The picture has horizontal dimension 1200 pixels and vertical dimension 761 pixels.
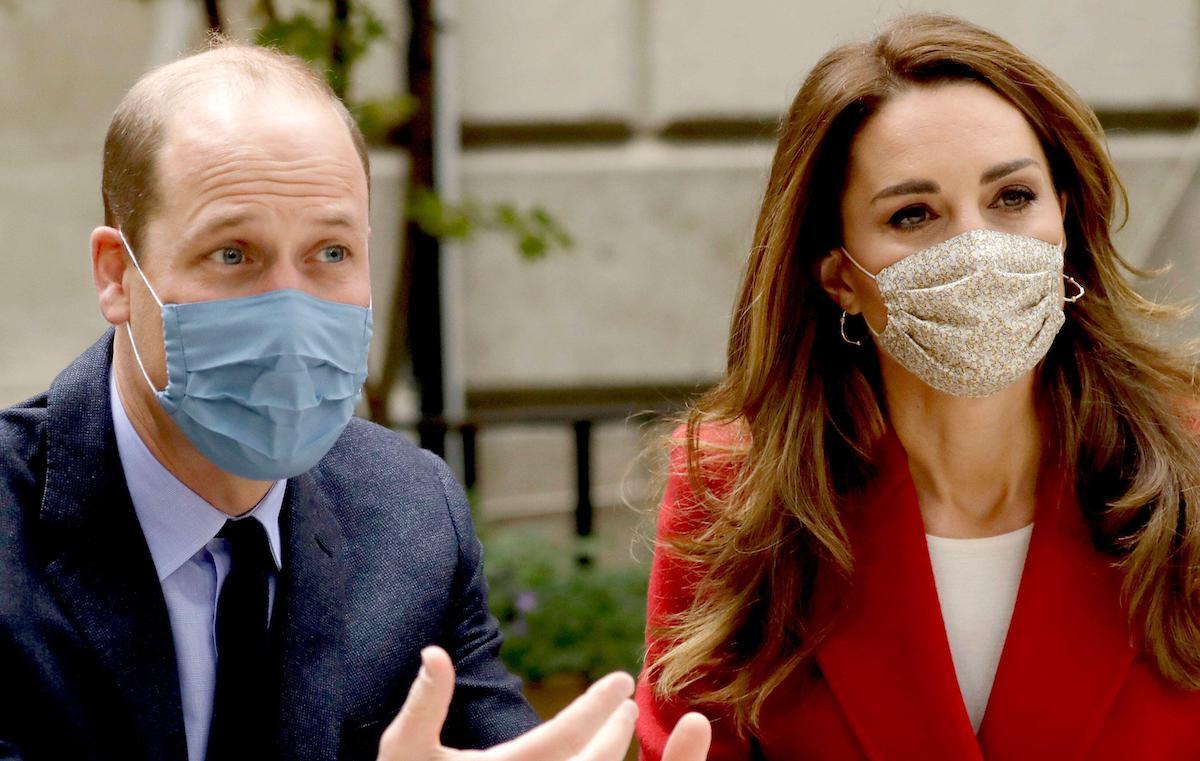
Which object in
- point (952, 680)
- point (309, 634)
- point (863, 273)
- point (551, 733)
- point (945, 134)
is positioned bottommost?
point (952, 680)

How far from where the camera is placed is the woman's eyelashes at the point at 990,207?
236 centimetres

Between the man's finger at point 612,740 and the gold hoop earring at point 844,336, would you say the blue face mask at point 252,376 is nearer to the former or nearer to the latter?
the man's finger at point 612,740

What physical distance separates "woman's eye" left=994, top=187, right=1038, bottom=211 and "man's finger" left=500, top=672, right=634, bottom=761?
3.61 feet

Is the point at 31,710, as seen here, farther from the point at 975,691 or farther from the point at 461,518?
the point at 975,691

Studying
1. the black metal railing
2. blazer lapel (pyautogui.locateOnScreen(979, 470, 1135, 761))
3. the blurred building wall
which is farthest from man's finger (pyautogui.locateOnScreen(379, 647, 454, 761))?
the blurred building wall

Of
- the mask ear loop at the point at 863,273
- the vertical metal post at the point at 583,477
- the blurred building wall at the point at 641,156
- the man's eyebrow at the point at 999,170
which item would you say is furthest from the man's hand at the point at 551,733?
the blurred building wall at the point at 641,156

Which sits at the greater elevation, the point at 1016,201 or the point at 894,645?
the point at 1016,201

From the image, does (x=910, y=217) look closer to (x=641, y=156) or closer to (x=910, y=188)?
(x=910, y=188)

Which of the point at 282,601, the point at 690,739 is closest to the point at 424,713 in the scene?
the point at 690,739

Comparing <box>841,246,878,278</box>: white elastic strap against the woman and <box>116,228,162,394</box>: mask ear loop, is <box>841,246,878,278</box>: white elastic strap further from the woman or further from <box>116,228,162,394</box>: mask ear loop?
<box>116,228,162,394</box>: mask ear loop

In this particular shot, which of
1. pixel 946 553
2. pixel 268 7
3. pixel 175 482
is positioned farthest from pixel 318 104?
pixel 268 7

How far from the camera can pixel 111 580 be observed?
1957mm

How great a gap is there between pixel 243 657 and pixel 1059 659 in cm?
129

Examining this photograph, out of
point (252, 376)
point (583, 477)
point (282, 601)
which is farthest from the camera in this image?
point (583, 477)
